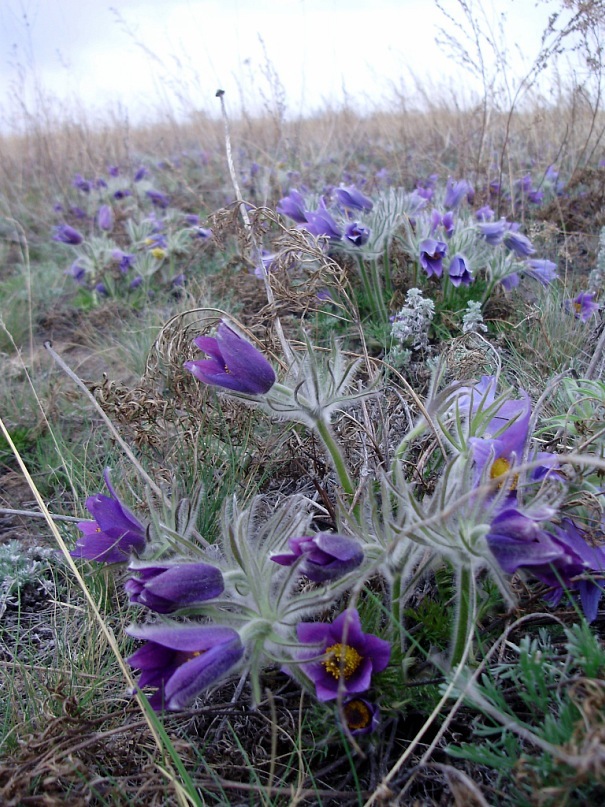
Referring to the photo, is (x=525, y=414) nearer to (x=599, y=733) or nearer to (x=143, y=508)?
(x=599, y=733)

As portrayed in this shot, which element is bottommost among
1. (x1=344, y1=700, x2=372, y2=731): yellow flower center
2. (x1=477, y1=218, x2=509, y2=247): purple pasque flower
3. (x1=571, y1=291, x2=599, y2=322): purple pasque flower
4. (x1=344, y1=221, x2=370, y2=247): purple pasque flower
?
(x1=344, y1=700, x2=372, y2=731): yellow flower center

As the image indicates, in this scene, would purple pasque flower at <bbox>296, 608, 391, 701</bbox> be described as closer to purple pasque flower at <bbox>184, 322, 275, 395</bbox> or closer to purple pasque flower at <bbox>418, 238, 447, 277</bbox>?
purple pasque flower at <bbox>184, 322, 275, 395</bbox>

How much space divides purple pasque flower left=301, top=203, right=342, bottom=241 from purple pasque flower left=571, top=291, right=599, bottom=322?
851 millimetres

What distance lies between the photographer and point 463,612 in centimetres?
97

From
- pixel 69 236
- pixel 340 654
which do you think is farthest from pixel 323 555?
pixel 69 236

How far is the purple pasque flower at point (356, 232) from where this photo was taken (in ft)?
7.11

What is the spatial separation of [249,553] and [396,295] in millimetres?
1565

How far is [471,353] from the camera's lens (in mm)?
1560

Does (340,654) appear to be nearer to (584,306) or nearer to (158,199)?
(584,306)

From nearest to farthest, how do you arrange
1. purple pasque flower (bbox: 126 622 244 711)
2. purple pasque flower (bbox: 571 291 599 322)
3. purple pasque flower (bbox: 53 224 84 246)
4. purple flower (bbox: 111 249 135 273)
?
purple pasque flower (bbox: 126 622 244 711) < purple pasque flower (bbox: 571 291 599 322) < purple flower (bbox: 111 249 135 273) < purple pasque flower (bbox: 53 224 84 246)

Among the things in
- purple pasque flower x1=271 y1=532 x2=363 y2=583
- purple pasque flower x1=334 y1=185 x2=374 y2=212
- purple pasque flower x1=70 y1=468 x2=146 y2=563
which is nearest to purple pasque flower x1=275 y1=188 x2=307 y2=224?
purple pasque flower x1=334 y1=185 x2=374 y2=212

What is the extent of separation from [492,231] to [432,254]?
29cm

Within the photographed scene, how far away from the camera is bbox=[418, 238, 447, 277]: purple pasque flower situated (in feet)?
7.22

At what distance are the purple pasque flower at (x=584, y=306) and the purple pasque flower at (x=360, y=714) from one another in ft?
5.39
